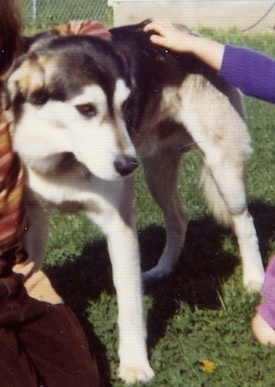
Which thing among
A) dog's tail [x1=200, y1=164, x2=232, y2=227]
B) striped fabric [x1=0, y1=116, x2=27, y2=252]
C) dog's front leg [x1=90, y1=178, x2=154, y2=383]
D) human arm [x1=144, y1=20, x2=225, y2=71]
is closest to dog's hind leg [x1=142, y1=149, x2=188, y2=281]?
dog's tail [x1=200, y1=164, x2=232, y2=227]

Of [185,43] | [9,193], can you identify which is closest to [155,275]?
[185,43]

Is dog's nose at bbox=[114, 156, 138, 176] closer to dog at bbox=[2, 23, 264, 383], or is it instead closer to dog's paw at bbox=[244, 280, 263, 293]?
dog at bbox=[2, 23, 264, 383]

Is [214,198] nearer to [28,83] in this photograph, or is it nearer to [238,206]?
[238,206]

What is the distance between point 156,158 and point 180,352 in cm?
117

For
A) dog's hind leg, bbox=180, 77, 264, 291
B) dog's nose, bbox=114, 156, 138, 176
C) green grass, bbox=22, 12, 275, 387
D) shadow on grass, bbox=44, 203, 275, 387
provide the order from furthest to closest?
dog's hind leg, bbox=180, 77, 264, 291
shadow on grass, bbox=44, 203, 275, 387
green grass, bbox=22, 12, 275, 387
dog's nose, bbox=114, 156, 138, 176

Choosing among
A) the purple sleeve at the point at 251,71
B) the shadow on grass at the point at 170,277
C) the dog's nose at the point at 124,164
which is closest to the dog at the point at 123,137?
the dog's nose at the point at 124,164

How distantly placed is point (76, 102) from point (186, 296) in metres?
1.29

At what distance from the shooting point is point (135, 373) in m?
3.06

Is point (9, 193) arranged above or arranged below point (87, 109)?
below

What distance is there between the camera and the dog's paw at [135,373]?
305 centimetres

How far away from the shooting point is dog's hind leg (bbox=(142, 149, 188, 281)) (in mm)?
4035

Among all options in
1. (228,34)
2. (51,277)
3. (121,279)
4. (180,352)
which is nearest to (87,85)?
(121,279)

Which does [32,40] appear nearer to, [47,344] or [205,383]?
[47,344]

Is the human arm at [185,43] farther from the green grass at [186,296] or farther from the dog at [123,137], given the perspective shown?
the green grass at [186,296]
